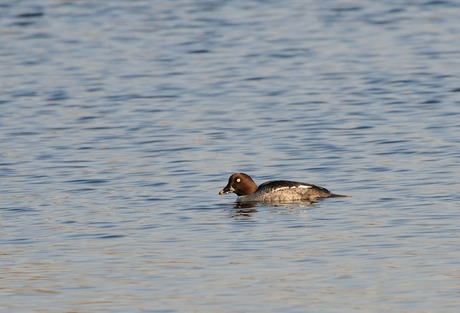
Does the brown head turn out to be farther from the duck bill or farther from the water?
the water

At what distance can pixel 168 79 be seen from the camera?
32.7 metres

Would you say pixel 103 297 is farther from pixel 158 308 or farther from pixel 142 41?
pixel 142 41

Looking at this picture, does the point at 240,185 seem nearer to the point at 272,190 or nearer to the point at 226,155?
the point at 272,190

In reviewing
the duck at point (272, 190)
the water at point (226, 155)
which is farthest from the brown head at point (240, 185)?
the water at point (226, 155)

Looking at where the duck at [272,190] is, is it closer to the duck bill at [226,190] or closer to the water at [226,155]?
the duck bill at [226,190]

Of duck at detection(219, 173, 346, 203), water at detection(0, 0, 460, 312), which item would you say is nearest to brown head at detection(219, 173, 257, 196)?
duck at detection(219, 173, 346, 203)

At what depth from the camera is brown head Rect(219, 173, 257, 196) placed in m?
18.7

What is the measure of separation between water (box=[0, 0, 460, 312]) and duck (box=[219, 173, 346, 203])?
362 mm

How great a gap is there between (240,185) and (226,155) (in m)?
3.44

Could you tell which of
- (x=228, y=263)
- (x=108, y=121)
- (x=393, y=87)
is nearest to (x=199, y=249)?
(x=228, y=263)

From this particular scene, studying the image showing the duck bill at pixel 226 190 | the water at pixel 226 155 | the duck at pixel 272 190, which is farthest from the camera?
the duck bill at pixel 226 190

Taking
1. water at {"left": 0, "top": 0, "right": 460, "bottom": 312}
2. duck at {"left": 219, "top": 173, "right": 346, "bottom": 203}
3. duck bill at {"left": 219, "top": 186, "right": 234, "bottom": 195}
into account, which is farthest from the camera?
duck bill at {"left": 219, "top": 186, "right": 234, "bottom": 195}

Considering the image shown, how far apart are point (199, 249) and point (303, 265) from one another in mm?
1692

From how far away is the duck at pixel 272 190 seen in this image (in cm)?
1809
